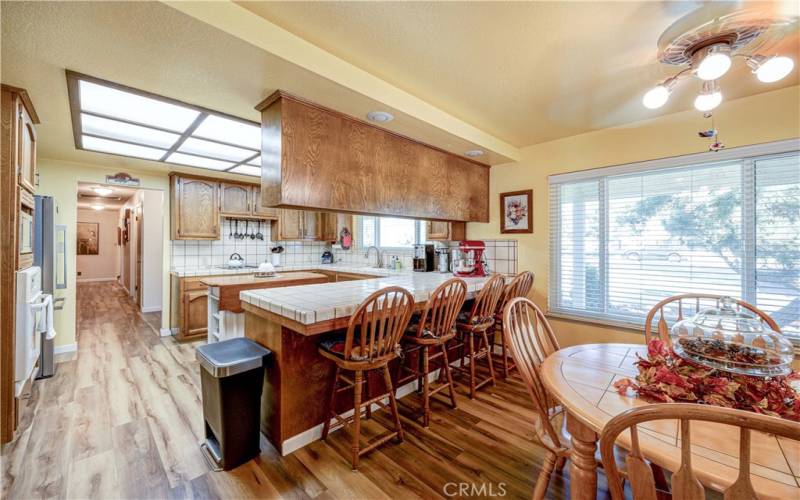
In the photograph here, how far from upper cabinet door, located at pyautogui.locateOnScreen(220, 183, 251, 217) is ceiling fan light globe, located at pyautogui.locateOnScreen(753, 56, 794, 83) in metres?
4.97

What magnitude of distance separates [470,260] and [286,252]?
3.30 metres

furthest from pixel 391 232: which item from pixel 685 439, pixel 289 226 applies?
pixel 685 439

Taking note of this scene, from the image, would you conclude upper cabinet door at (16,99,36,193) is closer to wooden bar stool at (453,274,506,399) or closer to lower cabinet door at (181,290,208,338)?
lower cabinet door at (181,290,208,338)

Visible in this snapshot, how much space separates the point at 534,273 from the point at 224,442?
289cm

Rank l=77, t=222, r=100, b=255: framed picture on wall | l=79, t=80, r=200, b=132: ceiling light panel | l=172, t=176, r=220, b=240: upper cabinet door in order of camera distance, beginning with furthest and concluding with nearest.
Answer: l=77, t=222, r=100, b=255: framed picture on wall < l=172, t=176, r=220, b=240: upper cabinet door < l=79, t=80, r=200, b=132: ceiling light panel

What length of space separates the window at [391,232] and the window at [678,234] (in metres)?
1.84

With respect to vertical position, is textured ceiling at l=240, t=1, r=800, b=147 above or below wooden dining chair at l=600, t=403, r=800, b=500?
above

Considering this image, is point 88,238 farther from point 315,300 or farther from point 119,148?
point 315,300

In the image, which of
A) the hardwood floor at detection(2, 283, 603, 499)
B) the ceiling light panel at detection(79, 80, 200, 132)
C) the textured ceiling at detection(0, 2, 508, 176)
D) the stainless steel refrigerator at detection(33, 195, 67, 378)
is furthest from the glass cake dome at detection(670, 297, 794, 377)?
the stainless steel refrigerator at detection(33, 195, 67, 378)

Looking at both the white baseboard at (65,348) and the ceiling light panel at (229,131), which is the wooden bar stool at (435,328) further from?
the white baseboard at (65,348)

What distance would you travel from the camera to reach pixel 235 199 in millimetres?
4598

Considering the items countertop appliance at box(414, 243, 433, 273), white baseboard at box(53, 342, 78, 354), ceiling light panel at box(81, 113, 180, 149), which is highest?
ceiling light panel at box(81, 113, 180, 149)

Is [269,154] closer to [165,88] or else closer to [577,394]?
[165,88]

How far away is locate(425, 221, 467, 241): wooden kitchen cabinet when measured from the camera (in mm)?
3711
